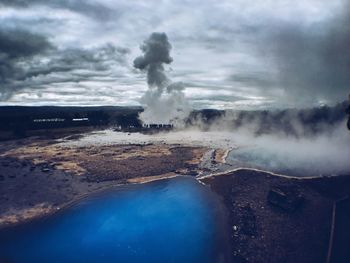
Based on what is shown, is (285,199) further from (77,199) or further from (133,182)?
(77,199)

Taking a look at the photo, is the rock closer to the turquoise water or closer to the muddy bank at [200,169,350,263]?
the muddy bank at [200,169,350,263]

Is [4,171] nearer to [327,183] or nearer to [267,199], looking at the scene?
[267,199]

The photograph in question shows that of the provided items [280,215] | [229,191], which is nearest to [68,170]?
[229,191]

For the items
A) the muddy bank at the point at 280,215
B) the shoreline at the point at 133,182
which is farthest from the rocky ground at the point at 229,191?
the shoreline at the point at 133,182

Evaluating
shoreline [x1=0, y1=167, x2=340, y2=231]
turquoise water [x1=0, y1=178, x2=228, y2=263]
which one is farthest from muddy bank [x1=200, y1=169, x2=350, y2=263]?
shoreline [x1=0, y1=167, x2=340, y2=231]

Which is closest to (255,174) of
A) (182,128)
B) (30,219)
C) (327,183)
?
(327,183)

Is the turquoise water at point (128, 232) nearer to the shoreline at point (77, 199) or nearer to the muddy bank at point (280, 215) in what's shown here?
the shoreline at point (77, 199)
